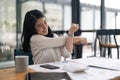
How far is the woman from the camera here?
5.39ft

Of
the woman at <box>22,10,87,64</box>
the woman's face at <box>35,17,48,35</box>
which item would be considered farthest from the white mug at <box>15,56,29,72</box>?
the woman's face at <box>35,17,48,35</box>

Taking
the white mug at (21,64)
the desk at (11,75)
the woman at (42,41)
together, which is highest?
the woman at (42,41)

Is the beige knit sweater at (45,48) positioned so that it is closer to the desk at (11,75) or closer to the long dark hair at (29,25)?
the long dark hair at (29,25)

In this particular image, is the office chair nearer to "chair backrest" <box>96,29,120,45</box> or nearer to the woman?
"chair backrest" <box>96,29,120,45</box>

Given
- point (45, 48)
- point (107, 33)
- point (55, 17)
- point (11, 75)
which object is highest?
point (55, 17)

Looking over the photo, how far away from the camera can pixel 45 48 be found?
65.1 inches

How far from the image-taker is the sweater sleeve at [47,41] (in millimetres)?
1633

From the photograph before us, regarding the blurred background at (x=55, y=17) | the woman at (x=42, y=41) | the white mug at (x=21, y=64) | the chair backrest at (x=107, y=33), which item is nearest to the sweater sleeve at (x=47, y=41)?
the woman at (x=42, y=41)

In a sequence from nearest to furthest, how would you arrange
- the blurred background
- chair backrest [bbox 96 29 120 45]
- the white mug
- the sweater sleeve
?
the white mug < the sweater sleeve < chair backrest [bbox 96 29 120 45] < the blurred background

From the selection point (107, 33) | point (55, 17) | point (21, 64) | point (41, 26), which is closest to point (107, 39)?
point (107, 33)

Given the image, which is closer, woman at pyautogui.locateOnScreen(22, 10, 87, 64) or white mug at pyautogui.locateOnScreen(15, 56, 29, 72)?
white mug at pyautogui.locateOnScreen(15, 56, 29, 72)

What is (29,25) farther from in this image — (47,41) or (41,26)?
(47,41)

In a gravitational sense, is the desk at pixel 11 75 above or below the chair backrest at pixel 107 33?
below

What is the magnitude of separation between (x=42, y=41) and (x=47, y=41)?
0.15ft
